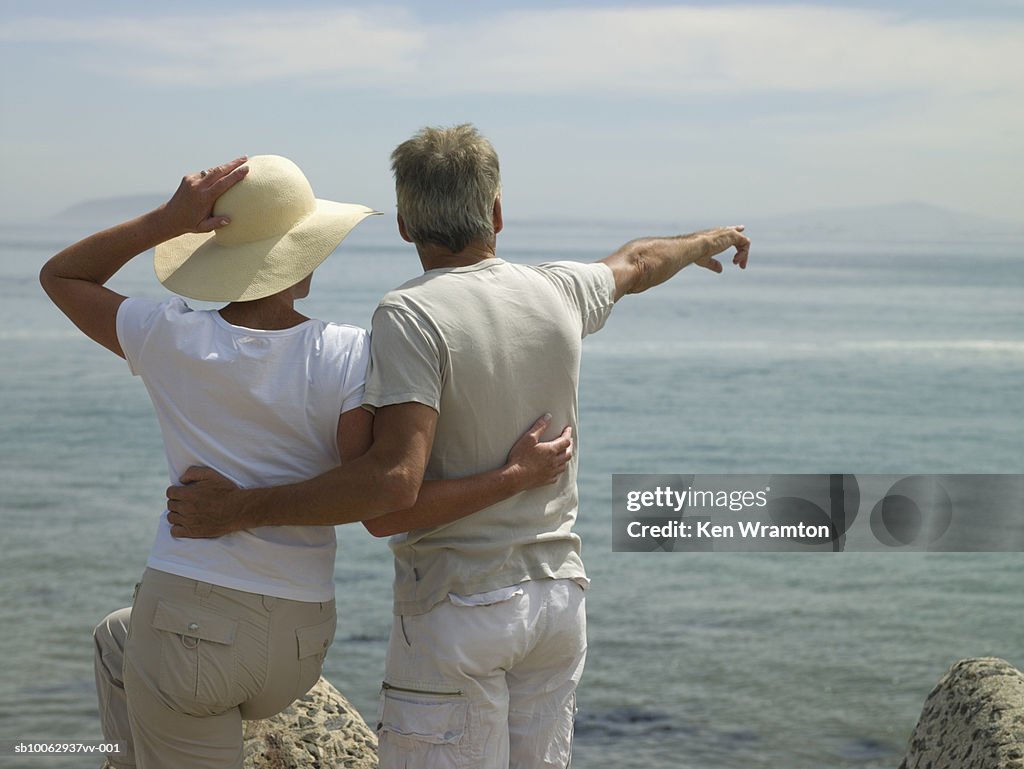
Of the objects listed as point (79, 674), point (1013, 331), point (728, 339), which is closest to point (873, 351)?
point (728, 339)

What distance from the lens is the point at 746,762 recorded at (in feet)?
21.3

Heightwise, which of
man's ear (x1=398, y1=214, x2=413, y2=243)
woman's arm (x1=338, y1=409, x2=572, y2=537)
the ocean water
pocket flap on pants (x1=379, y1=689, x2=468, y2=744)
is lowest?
the ocean water

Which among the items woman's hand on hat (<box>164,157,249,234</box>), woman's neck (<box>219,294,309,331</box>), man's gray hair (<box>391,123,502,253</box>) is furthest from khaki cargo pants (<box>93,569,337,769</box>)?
man's gray hair (<box>391,123,502,253</box>)

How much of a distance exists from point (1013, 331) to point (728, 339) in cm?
878

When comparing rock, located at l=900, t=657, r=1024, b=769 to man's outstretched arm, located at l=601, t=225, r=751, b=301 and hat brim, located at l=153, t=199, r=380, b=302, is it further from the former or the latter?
hat brim, located at l=153, t=199, r=380, b=302

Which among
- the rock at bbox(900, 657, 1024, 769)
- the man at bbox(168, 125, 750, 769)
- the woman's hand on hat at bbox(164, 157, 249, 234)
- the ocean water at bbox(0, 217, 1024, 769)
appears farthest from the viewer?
the ocean water at bbox(0, 217, 1024, 769)

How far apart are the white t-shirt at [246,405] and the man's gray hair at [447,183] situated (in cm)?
25

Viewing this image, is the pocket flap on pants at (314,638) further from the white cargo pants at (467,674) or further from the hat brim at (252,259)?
the hat brim at (252,259)

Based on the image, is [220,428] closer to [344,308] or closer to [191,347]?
[191,347]

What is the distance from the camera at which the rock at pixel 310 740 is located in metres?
3.34

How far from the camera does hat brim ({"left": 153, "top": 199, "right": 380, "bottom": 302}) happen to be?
2354mm

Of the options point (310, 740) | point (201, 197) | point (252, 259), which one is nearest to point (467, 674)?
point (252, 259)

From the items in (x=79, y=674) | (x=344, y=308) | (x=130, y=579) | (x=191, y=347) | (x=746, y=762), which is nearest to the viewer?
(x=191, y=347)

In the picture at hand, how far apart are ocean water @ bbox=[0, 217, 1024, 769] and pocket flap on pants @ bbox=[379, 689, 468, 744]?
13.7ft
